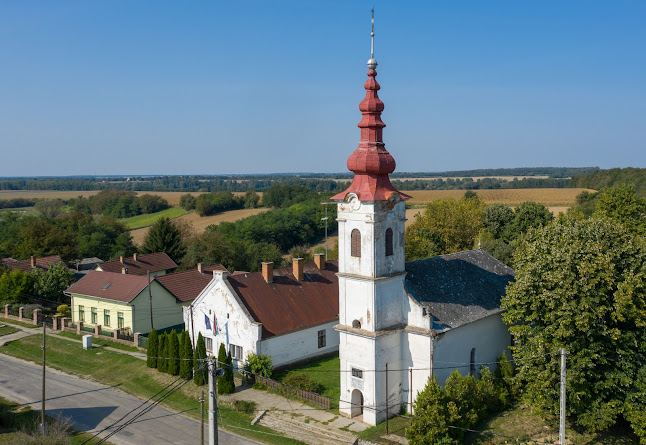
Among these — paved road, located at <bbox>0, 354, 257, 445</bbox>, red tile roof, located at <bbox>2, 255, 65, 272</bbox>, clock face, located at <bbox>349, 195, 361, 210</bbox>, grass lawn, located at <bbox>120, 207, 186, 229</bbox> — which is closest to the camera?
clock face, located at <bbox>349, 195, 361, 210</bbox>

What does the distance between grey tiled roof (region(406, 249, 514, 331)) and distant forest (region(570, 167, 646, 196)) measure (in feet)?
205

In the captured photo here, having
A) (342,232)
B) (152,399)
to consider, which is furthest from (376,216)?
(152,399)

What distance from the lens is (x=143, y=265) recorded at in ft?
196

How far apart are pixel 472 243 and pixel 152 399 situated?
45.6m

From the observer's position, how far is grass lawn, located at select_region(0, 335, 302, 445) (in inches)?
1201

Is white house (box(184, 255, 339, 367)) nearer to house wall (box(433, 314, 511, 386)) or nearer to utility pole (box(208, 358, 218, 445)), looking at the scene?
house wall (box(433, 314, 511, 386))

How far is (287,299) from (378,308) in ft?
38.2

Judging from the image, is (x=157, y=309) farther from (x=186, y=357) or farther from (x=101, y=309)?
(x=186, y=357)

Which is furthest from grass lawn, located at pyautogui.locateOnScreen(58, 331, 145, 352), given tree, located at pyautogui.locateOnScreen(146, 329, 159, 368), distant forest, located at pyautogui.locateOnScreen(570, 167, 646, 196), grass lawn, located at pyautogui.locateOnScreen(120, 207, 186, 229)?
distant forest, located at pyautogui.locateOnScreen(570, 167, 646, 196)

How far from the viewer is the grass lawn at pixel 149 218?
120m

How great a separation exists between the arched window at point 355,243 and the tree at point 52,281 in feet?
122

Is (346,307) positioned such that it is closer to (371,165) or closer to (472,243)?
(371,165)

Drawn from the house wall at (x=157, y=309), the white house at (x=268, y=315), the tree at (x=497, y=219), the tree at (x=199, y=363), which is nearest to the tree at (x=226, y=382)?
the tree at (x=199, y=363)

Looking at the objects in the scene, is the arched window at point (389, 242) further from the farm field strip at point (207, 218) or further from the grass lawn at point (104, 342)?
the farm field strip at point (207, 218)
